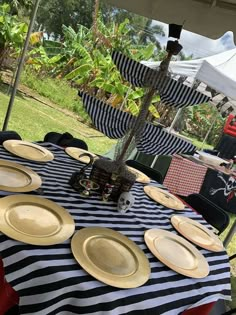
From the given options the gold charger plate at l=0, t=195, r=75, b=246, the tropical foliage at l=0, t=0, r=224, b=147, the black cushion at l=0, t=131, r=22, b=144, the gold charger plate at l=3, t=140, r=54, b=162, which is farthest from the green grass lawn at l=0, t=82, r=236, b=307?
the gold charger plate at l=0, t=195, r=75, b=246

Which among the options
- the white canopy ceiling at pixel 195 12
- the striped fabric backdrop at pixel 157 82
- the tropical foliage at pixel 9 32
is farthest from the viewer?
the tropical foliage at pixel 9 32

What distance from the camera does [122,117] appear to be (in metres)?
1.87

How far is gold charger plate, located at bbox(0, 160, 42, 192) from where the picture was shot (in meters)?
1.60

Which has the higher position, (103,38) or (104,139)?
(103,38)

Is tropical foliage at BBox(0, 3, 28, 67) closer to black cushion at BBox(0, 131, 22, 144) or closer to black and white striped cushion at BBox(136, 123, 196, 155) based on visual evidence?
black cushion at BBox(0, 131, 22, 144)

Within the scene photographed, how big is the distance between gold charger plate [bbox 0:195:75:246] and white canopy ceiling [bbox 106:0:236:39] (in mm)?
1901

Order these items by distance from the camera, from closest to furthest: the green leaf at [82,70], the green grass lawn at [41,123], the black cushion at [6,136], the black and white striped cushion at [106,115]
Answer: the black and white striped cushion at [106,115] → the black cushion at [6,136] → the green grass lawn at [41,123] → the green leaf at [82,70]

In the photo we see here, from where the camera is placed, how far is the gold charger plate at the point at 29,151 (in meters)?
2.10

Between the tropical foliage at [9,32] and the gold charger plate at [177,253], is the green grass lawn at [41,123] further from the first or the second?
the gold charger plate at [177,253]

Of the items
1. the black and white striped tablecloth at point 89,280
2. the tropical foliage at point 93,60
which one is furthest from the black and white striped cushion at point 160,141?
the tropical foliage at point 93,60

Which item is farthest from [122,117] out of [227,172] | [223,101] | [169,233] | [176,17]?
[223,101]

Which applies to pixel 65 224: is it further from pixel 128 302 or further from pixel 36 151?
pixel 36 151

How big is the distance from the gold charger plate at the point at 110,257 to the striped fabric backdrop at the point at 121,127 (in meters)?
0.67

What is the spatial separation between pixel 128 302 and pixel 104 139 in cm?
756
